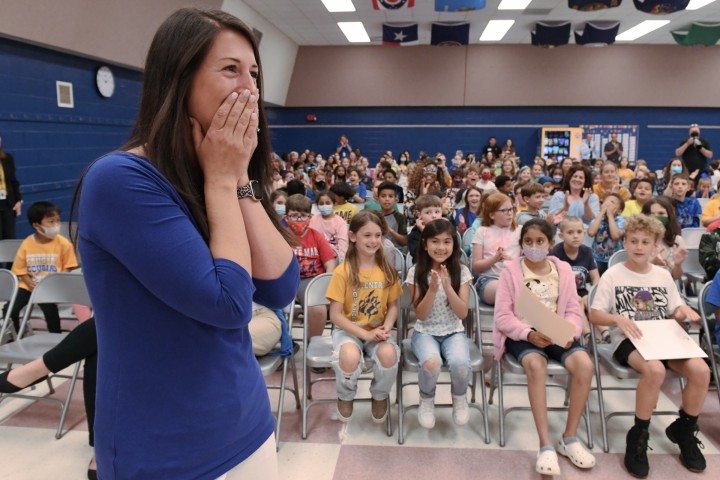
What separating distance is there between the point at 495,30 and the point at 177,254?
15136mm

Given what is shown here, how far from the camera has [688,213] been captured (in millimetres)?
5648

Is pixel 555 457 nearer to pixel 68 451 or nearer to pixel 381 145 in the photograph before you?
pixel 68 451

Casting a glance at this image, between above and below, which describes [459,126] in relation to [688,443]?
above

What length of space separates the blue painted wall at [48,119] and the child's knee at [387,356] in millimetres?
5025

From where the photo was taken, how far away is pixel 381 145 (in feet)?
57.1

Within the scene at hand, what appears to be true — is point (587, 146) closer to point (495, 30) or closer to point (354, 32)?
point (495, 30)

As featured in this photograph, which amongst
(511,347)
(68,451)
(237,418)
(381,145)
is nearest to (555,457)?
(511,347)

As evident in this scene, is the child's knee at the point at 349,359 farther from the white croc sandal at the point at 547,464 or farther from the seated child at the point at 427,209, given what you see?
the seated child at the point at 427,209

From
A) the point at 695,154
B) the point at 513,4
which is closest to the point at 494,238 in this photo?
the point at 695,154

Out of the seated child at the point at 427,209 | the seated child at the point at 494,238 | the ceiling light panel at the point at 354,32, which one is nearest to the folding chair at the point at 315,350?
the seated child at the point at 427,209

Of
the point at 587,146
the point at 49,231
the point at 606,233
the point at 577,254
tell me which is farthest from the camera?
the point at 587,146

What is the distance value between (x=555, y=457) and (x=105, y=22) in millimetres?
7588

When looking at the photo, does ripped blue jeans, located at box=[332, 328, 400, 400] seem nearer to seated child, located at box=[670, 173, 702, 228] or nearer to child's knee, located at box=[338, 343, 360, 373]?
child's knee, located at box=[338, 343, 360, 373]

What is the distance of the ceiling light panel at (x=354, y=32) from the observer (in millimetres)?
13602
